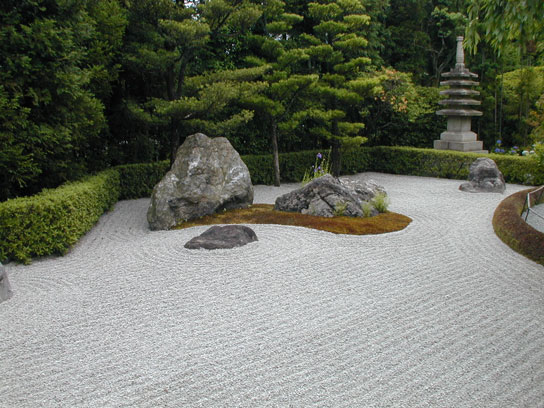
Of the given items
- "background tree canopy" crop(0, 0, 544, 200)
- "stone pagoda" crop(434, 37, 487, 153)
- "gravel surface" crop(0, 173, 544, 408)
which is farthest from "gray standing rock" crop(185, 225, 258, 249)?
"stone pagoda" crop(434, 37, 487, 153)

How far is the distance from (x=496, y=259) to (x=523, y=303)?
1700 millimetres

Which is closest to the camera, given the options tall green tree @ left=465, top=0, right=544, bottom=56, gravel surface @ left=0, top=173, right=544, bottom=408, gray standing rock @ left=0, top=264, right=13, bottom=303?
gravel surface @ left=0, top=173, right=544, bottom=408

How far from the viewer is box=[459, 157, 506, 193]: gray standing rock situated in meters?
12.8

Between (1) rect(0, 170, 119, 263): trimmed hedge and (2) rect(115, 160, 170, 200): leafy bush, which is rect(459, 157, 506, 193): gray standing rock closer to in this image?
(2) rect(115, 160, 170, 200): leafy bush

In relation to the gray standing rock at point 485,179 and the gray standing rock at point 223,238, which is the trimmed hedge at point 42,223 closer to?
the gray standing rock at point 223,238

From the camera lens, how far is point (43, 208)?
25.2 ft

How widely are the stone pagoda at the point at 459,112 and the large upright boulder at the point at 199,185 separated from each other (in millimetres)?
9361

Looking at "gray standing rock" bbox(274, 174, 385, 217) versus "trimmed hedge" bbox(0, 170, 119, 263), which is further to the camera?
"gray standing rock" bbox(274, 174, 385, 217)

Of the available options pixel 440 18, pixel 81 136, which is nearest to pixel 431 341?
pixel 81 136

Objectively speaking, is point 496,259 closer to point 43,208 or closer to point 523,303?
point 523,303

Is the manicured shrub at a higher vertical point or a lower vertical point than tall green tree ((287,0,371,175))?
lower

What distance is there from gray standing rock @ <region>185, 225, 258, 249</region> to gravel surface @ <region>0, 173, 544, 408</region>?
0.19m

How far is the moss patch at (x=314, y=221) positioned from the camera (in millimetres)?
8984

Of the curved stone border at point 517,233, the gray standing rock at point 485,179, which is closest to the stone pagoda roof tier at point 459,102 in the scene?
the gray standing rock at point 485,179
